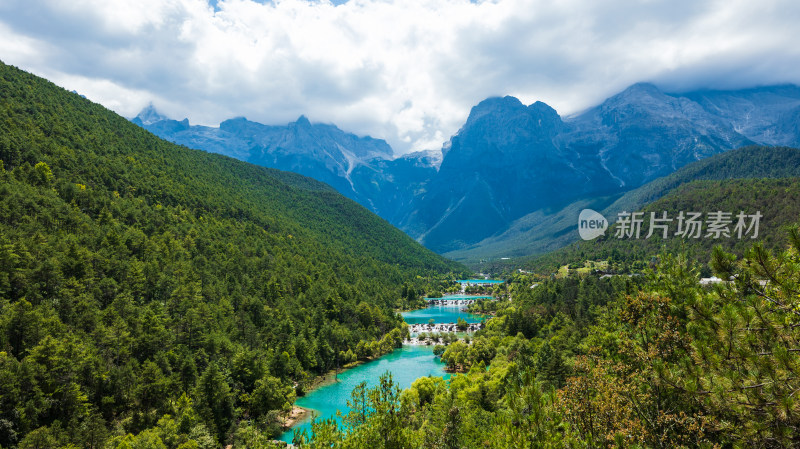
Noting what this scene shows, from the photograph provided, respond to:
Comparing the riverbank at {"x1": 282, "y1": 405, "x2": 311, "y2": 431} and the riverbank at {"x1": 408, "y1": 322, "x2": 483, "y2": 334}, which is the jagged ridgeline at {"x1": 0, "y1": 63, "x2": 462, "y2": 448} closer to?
the riverbank at {"x1": 282, "y1": 405, "x2": 311, "y2": 431}

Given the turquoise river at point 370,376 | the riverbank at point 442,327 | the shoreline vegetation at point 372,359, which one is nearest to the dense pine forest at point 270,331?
the shoreline vegetation at point 372,359

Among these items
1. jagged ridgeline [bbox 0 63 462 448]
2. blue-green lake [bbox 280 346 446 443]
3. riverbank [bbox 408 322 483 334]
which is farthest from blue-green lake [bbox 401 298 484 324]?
blue-green lake [bbox 280 346 446 443]

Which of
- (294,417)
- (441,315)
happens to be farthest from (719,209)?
(294,417)

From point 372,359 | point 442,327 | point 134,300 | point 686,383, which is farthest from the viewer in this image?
point 442,327

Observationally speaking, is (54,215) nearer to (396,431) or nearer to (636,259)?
(396,431)

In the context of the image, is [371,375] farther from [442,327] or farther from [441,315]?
[441,315]

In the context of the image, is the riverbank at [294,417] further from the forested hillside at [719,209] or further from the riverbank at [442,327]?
the forested hillside at [719,209]
